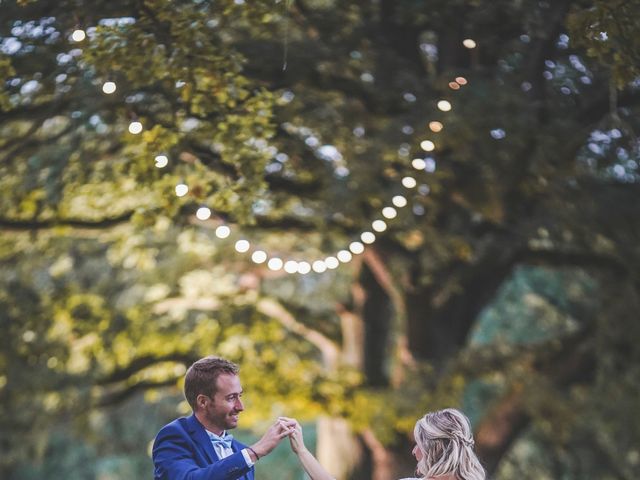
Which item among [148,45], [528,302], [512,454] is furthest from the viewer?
[512,454]

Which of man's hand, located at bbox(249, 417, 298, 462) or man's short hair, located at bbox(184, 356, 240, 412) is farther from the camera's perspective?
man's short hair, located at bbox(184, 356, 240, 412)

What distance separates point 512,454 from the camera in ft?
59.3

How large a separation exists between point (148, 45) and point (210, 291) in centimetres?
646

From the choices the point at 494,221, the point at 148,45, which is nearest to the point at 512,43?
the point at 494,221

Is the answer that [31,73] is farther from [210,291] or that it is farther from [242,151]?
[210,291]

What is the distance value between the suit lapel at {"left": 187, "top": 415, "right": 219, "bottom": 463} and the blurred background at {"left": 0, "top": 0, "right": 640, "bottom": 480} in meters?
3.15

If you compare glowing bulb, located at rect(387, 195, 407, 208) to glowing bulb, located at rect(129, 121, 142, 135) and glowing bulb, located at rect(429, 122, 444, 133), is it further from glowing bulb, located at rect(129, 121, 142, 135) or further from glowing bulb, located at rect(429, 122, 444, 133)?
glowing bulb, located at rect(129, 121, 142, 135)

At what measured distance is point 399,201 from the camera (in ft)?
33.9

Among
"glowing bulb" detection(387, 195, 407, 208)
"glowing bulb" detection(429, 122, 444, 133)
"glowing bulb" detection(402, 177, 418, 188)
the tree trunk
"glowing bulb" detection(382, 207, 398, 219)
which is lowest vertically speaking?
the tree trunk

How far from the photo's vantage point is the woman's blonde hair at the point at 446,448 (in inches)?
194

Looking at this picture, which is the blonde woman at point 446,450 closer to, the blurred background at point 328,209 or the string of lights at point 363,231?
the blurred background at point 328,209

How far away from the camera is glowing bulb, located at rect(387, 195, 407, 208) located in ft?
33.9

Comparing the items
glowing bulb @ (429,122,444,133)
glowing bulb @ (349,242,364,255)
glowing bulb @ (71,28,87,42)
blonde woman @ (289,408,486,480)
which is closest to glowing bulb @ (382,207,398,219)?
glowing bulb @ (349,242,364,255)

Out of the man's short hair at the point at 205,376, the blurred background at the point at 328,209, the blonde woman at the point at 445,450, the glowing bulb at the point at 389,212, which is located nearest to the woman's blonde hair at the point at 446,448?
the blonde woman at the point at 445,450
